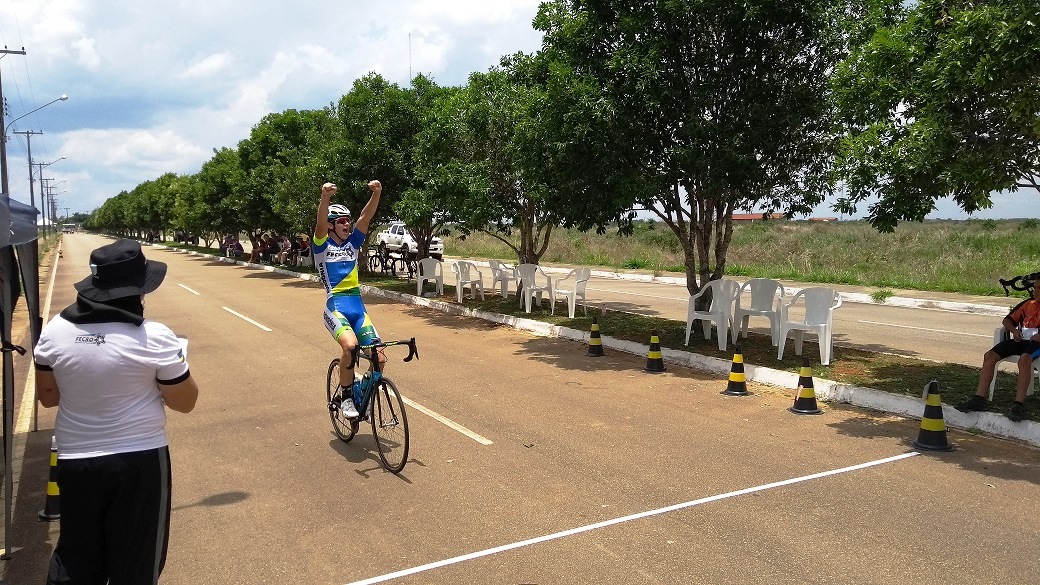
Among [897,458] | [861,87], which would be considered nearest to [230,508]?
[897,458]

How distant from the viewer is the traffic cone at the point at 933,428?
6340mm

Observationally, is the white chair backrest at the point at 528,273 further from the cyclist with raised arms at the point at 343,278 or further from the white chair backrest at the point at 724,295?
the cyclist with raised arms at the point at 343,278

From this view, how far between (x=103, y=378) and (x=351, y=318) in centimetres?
341

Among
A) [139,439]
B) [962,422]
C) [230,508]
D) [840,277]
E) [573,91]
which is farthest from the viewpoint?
[840,277]

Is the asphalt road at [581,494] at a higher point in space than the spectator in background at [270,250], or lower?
lower

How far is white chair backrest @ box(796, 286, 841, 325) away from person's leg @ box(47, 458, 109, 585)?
8.50 metres

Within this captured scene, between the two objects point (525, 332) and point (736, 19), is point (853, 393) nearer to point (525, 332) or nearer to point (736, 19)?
point (736, 19)

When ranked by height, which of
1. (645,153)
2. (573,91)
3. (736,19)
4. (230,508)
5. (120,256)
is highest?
(736,19)

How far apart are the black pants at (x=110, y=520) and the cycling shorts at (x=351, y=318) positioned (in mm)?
3194

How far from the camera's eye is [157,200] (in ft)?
Answer: 246

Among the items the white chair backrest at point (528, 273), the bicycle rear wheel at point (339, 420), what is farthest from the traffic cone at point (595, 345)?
the bicycle rear wheel at point (339, 420)

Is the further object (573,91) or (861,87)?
(573,91)

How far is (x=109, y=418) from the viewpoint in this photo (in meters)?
3.02

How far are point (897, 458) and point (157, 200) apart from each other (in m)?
79.7
